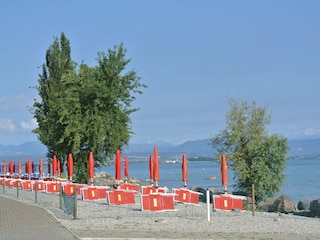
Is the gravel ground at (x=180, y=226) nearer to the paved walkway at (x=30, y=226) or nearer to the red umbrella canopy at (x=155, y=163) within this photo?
Result: the paved walkway at (x=30, y=226)

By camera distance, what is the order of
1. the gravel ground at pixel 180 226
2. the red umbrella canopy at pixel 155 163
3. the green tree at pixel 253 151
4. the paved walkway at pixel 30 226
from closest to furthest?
the paved walkway at pixel 30 226
the gravel ground at pixel 180 226
the red umbrella canopy at pixel 155 163
the green tree at pixel 253 151

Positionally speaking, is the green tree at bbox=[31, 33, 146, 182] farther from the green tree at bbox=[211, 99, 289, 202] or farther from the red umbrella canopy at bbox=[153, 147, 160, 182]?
the red umbrella canopy at bbox=[153, 147, 160, 182]

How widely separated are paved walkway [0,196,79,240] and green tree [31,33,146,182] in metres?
19.9

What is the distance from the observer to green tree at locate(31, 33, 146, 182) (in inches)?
1761

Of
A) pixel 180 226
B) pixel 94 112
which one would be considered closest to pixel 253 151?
pixel 94 112

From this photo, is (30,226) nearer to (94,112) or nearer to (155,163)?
(155,163)

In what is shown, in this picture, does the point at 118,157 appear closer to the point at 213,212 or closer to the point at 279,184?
the point at 213,212

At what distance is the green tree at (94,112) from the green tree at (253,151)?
718 cm

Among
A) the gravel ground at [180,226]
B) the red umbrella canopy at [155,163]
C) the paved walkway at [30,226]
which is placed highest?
the red umbrella canopy at [155,163]

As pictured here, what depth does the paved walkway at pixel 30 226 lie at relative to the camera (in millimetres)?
15734

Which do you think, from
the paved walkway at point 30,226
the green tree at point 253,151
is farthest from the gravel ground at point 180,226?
the green tree at point 253,151

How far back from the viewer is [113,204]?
2752 centimetres

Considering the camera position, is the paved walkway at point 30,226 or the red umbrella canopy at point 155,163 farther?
the red umbrella canopy at point 155,163

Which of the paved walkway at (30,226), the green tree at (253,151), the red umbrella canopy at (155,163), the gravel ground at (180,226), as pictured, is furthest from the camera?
the green tree at (253,151)
